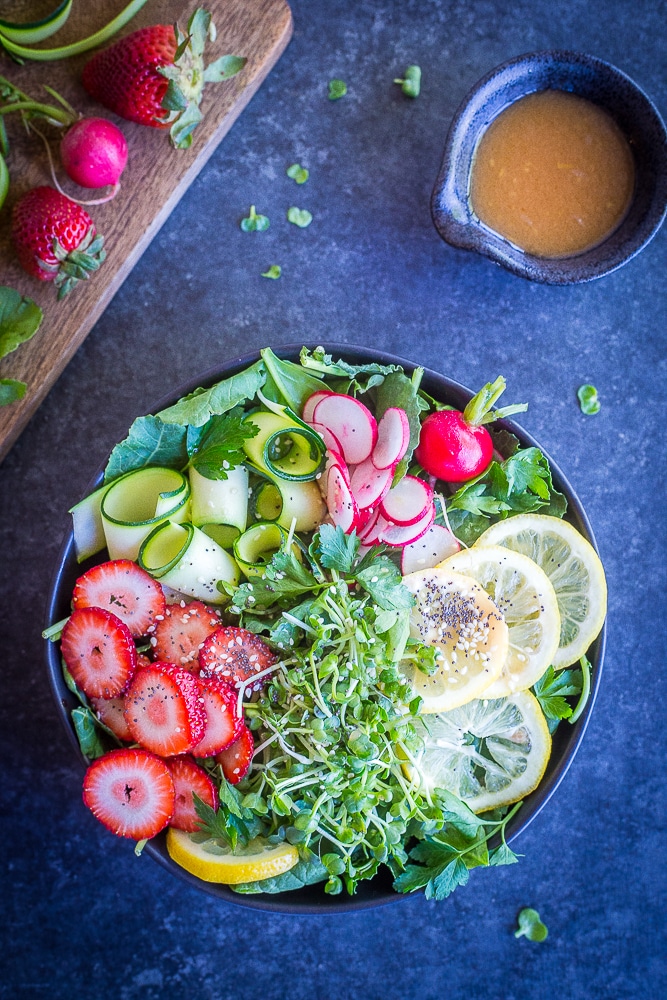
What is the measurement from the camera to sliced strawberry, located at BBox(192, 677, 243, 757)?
4.32ft

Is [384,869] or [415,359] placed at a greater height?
[415,359]

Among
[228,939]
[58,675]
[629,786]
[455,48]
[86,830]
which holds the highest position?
[455,48]

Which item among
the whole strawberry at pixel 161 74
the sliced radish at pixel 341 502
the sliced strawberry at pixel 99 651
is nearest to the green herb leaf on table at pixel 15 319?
the whole strawberry at pixel 161 74

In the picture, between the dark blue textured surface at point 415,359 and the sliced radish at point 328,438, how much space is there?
316 mm

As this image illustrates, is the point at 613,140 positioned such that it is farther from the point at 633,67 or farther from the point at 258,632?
the point at 258,632

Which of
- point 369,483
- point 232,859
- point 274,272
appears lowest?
point 232,859

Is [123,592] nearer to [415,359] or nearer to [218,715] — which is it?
[218,715]

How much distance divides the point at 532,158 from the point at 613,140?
0.16 meters

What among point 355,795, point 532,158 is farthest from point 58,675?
point 532,158

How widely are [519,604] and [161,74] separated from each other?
1162 mm

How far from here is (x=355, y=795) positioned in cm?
127

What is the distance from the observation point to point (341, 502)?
1355 millimetres

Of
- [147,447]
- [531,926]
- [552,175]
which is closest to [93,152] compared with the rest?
[147,447]

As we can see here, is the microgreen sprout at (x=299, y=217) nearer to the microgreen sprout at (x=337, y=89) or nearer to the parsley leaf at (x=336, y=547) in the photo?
the microgreen sprout at (x=337, y=89)
